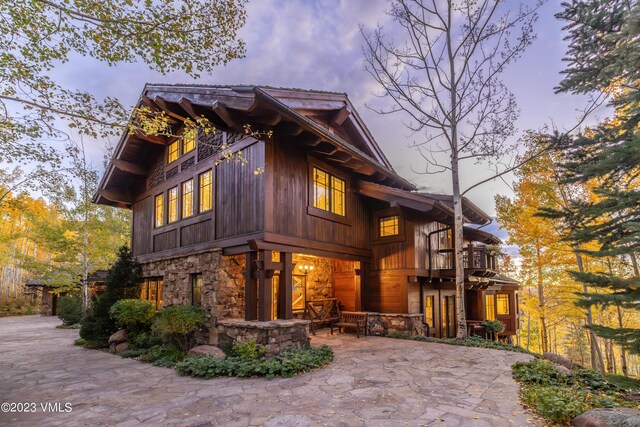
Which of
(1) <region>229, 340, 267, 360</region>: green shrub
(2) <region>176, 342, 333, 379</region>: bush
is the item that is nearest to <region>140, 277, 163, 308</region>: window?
(2) <region>176, 342, 333, 379</region>: bush

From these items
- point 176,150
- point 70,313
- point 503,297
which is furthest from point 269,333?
point 503,297

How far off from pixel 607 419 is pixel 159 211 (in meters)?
12.8

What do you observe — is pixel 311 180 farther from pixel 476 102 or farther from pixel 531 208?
pixel 531 208

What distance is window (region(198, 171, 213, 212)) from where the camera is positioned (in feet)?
32.5

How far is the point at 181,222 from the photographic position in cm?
1088

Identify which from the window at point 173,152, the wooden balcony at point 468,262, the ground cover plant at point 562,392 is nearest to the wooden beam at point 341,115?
the window at point 173,152

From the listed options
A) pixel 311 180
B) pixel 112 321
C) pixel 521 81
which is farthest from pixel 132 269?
pixel 521 81

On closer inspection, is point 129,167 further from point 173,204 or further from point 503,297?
point 503,297

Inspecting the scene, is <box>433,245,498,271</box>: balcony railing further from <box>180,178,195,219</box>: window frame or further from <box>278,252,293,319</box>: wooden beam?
<box>180,178,195,219</box>: window frame

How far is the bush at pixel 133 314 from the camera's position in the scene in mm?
9906

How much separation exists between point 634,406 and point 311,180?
7.64m

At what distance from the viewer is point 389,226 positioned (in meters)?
12.0

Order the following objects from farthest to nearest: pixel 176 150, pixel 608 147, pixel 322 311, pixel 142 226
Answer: pixel 142 226, pixel 176 150, pixel 322 311, pixel 608 147

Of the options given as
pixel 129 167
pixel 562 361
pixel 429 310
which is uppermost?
pixel 129 167
